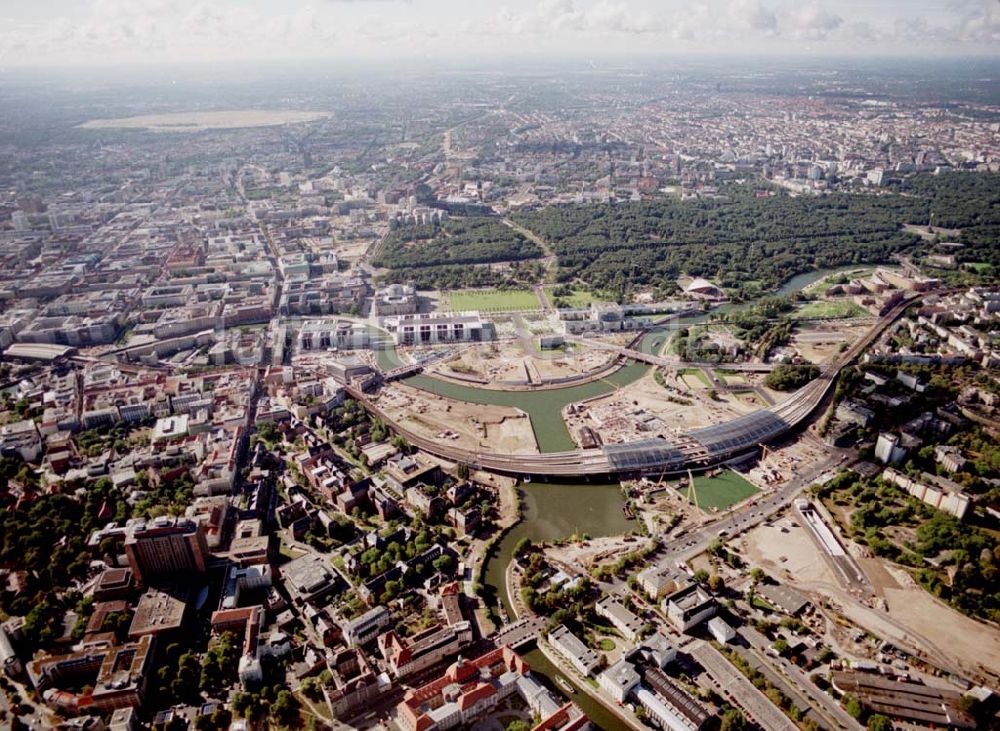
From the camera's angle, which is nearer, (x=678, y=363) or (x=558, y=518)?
(x=558, y=518)

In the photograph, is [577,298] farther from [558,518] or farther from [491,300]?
[558,518]

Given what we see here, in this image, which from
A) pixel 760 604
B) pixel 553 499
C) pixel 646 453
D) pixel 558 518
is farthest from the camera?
pixel 646 453

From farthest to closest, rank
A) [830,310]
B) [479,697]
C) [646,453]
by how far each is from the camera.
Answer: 1. [830,310]
2. [646,453]
3. [479,697]

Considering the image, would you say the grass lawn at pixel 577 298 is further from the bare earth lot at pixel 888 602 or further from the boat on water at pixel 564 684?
the boat on water at pixel 564 684

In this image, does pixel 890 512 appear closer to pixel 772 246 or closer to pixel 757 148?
pixel 772 246

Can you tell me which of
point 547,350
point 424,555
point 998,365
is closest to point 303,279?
point 547,350

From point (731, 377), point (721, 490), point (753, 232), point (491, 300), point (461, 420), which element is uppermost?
point (753, 232)

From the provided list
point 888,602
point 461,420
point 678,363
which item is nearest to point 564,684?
point 888,602
